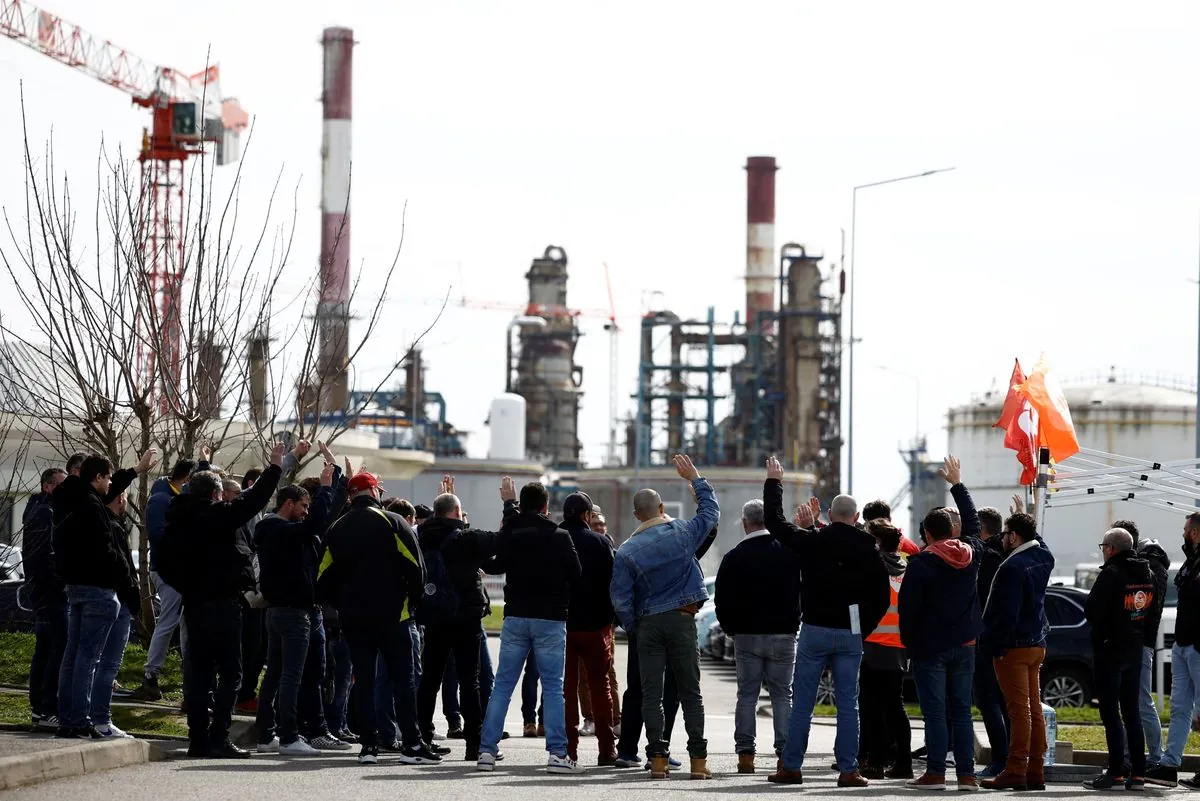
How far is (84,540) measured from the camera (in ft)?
38.4

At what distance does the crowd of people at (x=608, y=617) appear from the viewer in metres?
11.9

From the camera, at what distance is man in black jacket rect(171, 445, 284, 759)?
11859 millimetres

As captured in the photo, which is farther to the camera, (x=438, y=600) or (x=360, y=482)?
(x=438, y=600)

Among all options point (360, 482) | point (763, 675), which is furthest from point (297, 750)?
point (763, 675)

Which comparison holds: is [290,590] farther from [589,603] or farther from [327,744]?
[589,603]

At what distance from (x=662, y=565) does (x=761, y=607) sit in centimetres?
71

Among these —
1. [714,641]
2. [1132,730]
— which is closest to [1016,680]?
[1132,730]

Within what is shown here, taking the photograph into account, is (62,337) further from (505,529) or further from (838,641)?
(838,641)

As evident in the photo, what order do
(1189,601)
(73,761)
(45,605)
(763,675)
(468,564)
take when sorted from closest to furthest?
(73,761)
(763,675)
(468,564)
(45,605)
(1189,601)

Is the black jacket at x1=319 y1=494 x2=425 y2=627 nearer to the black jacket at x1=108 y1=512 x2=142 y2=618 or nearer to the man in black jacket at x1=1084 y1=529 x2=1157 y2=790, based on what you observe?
the black jacket at x1=108 y1=512 x2=142 y2=618

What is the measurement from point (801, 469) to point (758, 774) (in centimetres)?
6011

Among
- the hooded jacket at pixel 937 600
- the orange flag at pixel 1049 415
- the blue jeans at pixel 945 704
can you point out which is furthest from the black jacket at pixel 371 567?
the orange flag at pixel 1049 415

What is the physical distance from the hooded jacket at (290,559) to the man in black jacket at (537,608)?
4.26 feet

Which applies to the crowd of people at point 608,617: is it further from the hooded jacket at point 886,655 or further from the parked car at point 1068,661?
the parked car at point 1068,661
